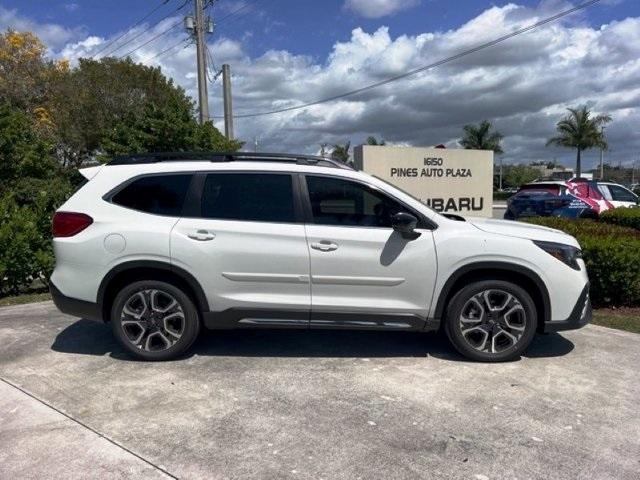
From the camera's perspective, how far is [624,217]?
1166 centimetres

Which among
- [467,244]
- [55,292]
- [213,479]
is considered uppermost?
[467,244]

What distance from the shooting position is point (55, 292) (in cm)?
488

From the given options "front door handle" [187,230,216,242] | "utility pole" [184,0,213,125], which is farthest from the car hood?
"utility pole" [184,0,213,125]

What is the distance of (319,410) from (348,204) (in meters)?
1.75

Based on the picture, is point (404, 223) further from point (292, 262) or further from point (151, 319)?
point (151, 319)

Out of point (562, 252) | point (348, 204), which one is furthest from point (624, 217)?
point (348, 204)

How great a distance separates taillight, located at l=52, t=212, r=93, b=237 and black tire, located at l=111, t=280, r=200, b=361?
64 centimetres

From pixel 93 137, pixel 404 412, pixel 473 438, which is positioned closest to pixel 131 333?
pixel 404 412

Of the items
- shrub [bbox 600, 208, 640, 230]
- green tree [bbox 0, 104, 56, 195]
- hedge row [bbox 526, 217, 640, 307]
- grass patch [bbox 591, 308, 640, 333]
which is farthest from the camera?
shrub [bbox 600, 208, 640, 230]

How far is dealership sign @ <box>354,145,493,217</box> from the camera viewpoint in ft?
33.9

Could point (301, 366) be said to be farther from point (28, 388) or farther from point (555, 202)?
point (555, 202)

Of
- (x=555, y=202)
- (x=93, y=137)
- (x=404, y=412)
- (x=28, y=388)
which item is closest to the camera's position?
(x=404, y=412)

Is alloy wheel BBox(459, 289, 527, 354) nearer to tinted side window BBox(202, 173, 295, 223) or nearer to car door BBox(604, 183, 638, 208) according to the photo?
tinted side window BBox(202, 173, 295, 223)

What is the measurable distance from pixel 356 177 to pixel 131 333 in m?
2.35
